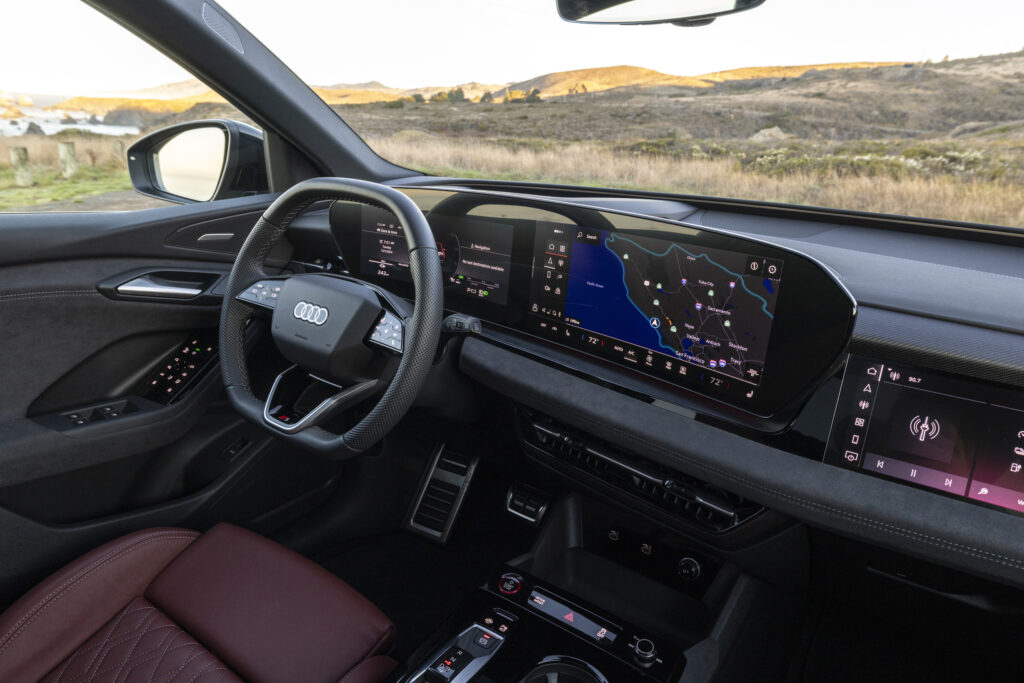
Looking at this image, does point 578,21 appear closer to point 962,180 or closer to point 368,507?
point 962,180

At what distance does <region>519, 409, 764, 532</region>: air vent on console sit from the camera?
5.17ft

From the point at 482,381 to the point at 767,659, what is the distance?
1096mm

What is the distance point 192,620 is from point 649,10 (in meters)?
1.89

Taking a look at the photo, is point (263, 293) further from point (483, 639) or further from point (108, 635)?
point (483, 639)

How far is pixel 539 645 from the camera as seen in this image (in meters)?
1.55

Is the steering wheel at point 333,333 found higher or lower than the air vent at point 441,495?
higher

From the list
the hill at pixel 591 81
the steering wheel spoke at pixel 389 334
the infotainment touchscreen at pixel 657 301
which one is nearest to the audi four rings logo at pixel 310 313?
the steering wheel spoke at pixel 389 334

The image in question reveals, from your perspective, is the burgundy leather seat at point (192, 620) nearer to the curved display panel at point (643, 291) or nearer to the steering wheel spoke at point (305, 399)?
the steering wheel spoke at point (305, 399)

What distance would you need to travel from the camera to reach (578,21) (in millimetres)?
1969

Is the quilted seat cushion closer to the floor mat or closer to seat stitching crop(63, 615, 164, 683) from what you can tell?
seat stitching crop(63, 615, 164, 683)

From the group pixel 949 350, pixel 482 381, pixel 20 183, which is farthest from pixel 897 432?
pixel 20 183

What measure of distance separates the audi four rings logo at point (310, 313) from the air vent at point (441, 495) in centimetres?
105

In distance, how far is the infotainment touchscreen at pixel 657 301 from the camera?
136cm

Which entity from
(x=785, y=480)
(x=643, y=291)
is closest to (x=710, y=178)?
(x=643, y=291)
